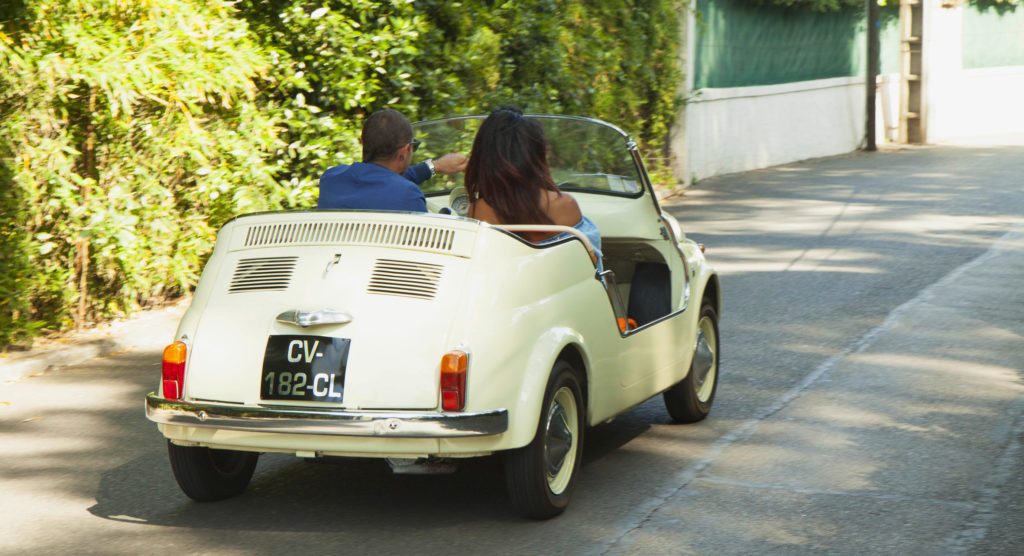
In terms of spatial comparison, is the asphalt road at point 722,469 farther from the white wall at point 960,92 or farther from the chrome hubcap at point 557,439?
the white wall at point 960,92

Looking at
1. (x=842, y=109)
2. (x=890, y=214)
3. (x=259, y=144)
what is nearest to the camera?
(x=259, y=144)

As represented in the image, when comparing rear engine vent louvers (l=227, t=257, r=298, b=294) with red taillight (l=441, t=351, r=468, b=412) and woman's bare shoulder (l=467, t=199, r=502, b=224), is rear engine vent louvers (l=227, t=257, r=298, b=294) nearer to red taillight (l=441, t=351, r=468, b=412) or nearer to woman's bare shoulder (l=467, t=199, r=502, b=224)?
red taillight (l=441, t=351, r=468, b=412)

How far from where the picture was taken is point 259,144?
9.84 m

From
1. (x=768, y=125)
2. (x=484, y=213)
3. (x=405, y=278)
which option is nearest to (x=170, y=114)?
(x=484, y=213)

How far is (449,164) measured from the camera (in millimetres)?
6473

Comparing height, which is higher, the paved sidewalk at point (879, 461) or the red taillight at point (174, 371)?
the red taillight at point (174, 371)

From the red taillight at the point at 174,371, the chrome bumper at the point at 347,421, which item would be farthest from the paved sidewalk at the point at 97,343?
the chrome bumper at the point at 347,421

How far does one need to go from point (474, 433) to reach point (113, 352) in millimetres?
4649

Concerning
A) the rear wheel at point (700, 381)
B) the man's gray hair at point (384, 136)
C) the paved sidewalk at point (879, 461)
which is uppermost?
the man's gray hair at point (384, 136)

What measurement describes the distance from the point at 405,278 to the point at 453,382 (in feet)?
1.56

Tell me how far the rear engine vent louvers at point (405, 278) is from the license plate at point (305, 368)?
267 mm

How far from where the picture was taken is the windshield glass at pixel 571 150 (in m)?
6.79

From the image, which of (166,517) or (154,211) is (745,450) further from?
(154,211)

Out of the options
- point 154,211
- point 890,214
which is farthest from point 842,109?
point 154,211
